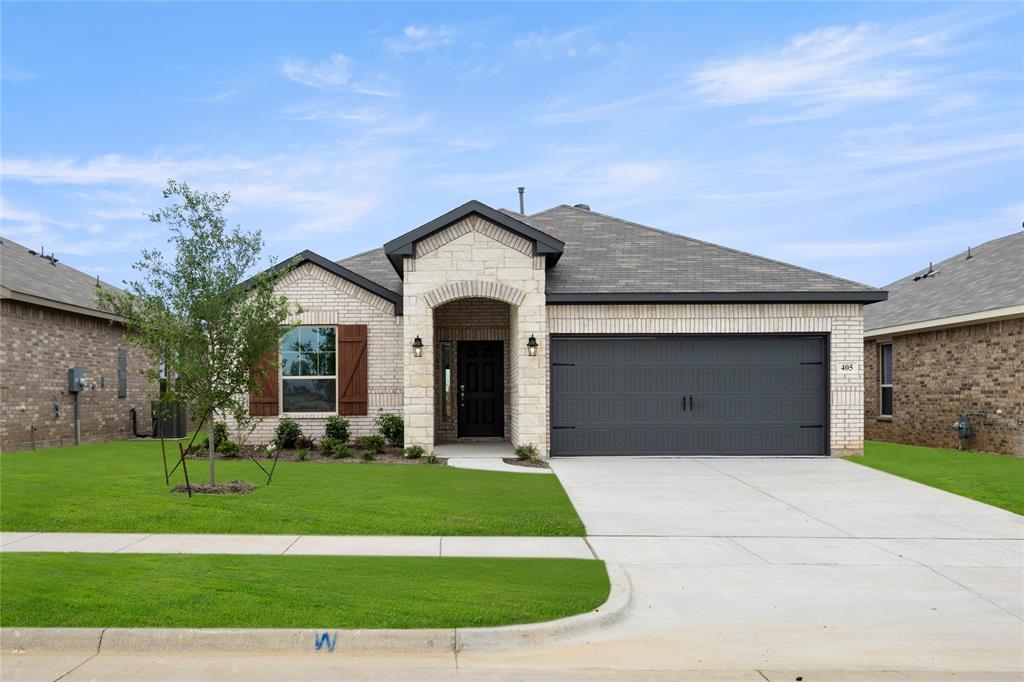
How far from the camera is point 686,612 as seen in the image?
6539mm

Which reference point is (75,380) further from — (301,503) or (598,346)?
(598,346)

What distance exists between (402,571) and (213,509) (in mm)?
3783

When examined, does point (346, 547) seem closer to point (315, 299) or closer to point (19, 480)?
point (19, 480)

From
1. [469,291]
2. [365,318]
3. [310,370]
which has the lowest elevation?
[310,370]

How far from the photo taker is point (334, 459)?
52.5 ft

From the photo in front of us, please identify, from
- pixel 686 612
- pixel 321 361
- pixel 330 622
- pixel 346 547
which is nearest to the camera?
pixel 330 622

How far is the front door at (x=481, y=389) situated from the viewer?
19.6 metres

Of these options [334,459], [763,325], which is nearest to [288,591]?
[334,459]

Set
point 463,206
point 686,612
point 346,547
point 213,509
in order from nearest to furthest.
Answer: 1. point 686,612
2. point 346,547
3. point 213,509
4. point 463,206

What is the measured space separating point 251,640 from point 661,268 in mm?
13788

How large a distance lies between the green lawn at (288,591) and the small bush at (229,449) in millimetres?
8460

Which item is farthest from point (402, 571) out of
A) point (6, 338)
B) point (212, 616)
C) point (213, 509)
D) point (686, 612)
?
point (6, 338)

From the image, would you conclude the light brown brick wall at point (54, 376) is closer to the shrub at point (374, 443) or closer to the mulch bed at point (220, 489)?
the mulch bed at point (220, 489)

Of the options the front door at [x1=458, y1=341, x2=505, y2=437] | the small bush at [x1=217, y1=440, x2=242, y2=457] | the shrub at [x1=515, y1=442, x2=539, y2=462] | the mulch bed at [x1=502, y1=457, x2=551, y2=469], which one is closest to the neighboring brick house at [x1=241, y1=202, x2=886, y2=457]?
the shrub at [x1=515, y1=442, x2=539, y2=462]
